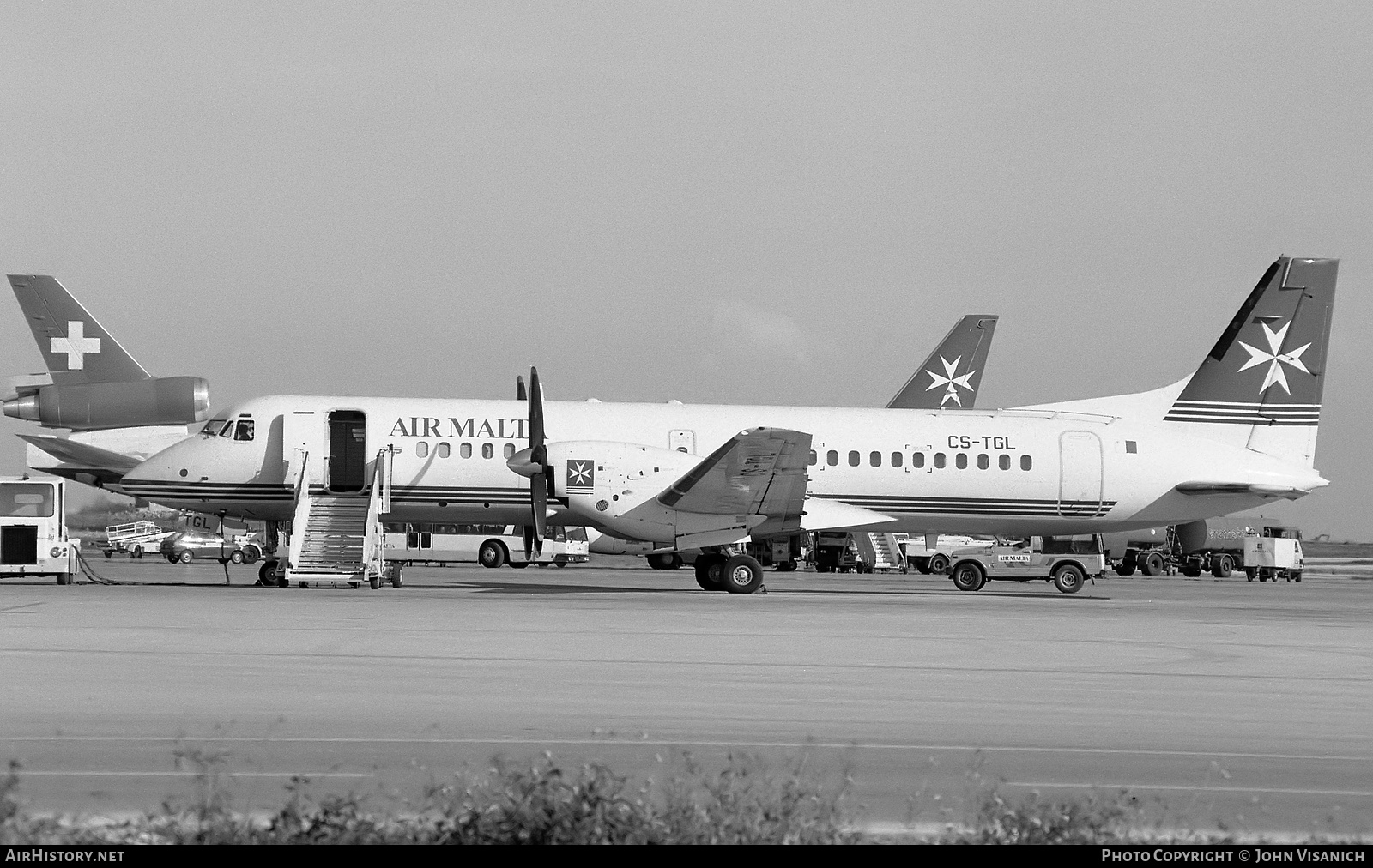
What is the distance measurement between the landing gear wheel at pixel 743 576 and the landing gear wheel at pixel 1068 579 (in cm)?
887

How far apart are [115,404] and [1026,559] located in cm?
3036

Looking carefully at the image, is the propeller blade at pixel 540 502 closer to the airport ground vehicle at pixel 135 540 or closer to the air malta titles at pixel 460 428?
the air malta titles at pixel 460 428

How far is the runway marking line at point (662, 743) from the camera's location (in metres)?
8.76

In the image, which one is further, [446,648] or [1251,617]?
[1251,617]

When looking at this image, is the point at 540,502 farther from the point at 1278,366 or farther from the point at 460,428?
the point at 1278,366

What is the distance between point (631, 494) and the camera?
27406 mm

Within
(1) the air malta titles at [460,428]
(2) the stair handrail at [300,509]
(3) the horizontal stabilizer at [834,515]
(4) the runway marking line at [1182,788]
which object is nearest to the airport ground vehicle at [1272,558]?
(3) the horizontal stabilizer at [834,515]

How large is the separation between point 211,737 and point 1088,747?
19.7 feet

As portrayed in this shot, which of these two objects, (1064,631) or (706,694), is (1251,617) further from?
(706,694)

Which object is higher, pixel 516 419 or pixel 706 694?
pixel 516 419

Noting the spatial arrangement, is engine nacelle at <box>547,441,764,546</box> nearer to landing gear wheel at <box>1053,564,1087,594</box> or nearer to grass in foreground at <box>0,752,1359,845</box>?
landing gear wheel at <box>1053,564,1087,594</box>

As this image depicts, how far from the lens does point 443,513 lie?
95.6ft

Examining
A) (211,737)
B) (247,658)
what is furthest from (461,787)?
(247,658)

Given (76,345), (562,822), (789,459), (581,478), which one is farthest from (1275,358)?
(562,822)
